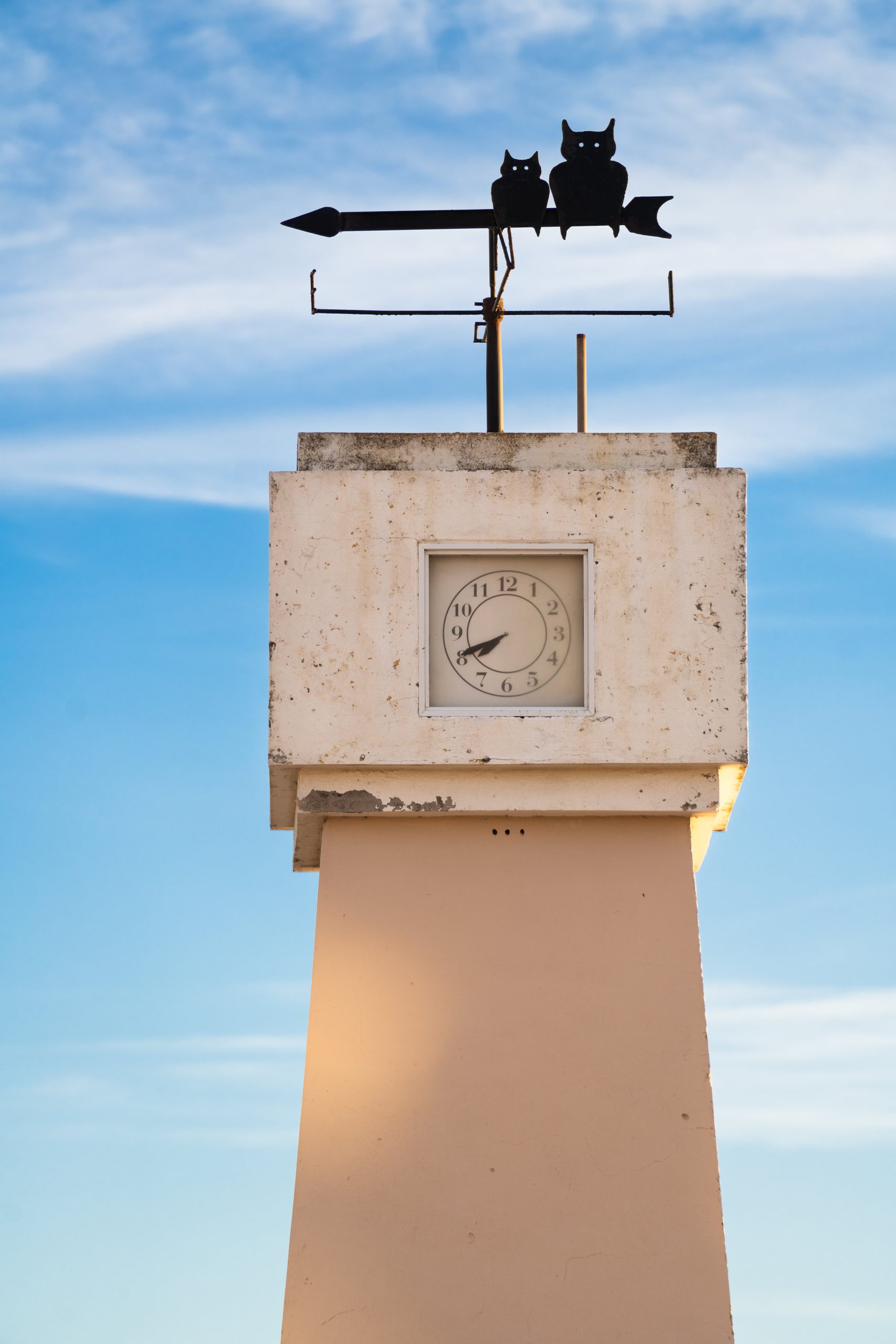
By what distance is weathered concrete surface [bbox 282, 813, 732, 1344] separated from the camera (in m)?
6.74

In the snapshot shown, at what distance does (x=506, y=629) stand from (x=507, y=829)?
33.6 inches

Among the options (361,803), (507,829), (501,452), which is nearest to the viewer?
(361,803)

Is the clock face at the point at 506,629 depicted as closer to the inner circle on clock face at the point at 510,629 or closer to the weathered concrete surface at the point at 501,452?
the inner circle on clock face at the point at 510,629

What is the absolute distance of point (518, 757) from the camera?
24.0 feet

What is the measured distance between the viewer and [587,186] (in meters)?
8.10

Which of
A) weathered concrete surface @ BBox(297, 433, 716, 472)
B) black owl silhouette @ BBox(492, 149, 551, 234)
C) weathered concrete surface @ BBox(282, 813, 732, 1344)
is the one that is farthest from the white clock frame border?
black owl silhouette @ BBox(492, 149, 551, 234)

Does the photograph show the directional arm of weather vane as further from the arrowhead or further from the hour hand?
the hour hand

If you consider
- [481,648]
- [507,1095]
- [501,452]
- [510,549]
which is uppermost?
[501,452]

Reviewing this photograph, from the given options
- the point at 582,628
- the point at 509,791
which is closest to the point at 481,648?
the point at 582,628

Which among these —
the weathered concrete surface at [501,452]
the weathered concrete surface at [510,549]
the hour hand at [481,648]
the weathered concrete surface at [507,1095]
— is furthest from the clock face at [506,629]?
the weathered concrete surface at [507,1095]

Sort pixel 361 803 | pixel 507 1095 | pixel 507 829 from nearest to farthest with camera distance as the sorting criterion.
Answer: pixel 507 1095
pixel 361 803
pixel 507 829

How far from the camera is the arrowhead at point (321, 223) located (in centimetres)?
826

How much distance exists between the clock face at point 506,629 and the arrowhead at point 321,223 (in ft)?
5.93

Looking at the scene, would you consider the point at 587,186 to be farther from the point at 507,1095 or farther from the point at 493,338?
the point at 507,1095
